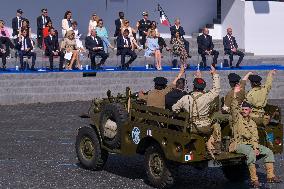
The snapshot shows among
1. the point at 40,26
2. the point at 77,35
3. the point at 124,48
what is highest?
the point at 40,26

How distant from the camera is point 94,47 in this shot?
1131 inches

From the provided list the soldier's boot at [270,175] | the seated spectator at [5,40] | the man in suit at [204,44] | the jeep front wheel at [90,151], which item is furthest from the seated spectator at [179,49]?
the soldier's boot at [270,175]

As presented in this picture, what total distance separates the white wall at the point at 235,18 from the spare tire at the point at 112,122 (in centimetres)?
2129

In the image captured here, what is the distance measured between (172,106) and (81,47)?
1766 cm

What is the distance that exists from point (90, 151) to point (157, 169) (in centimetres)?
209

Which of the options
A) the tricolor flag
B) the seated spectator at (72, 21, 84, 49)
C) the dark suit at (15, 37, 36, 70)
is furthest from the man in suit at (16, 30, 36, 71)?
the tricolor flag

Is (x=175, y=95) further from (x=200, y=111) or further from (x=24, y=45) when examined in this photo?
(x=24, y=45)

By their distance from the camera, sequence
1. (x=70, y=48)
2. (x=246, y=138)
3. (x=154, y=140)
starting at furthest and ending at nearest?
1. (x=70, y=48)
2. (x=154, y=140)
3. (x=246, y=138)

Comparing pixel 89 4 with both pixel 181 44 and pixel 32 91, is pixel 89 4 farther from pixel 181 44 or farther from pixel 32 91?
pixel 32 91

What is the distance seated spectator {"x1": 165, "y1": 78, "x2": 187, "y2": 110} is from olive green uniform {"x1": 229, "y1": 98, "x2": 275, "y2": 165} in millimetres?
1027

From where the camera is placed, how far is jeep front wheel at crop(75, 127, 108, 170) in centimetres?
1480

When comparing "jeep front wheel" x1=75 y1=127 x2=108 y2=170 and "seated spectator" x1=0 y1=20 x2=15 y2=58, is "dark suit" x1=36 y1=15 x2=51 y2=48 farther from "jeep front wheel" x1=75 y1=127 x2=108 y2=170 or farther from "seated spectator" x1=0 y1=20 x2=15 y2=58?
"jeep front wheel" x1=75 y1=127 x2=108 y2=170

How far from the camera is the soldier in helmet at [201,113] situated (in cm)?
1289

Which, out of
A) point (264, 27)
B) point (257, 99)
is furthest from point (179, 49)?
point (257, 99)
